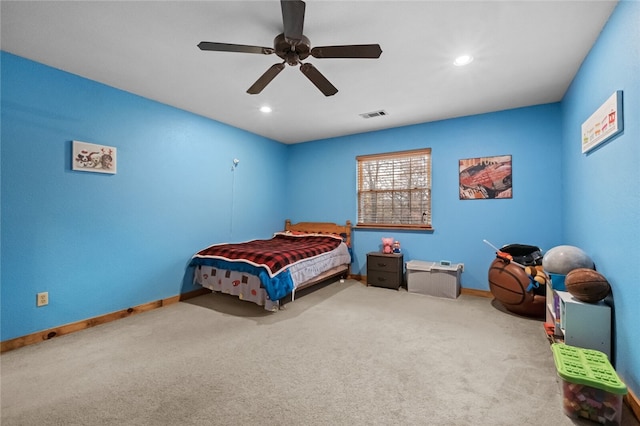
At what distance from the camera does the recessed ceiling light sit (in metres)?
2.51

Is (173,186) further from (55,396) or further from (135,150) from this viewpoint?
(55,396)

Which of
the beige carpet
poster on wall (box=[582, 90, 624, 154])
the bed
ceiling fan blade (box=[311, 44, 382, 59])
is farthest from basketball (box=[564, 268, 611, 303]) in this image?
the bed

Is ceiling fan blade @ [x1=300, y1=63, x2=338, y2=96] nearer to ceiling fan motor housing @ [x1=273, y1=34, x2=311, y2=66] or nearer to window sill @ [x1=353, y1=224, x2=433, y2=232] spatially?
ceiling fan motor housing @ [x1=273, y1=34, x2=311, y2=66]

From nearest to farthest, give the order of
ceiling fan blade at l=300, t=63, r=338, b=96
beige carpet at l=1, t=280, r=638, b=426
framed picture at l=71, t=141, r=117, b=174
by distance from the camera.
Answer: beige carpet at l=1, t=280, r=638, b=426
ceiling fan blade at l=300, t=63, r=338, b=96
framed picture at l=71, t=141, r=117, b=174

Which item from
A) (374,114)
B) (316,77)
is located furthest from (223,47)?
(374,114)

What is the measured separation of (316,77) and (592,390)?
108 inches

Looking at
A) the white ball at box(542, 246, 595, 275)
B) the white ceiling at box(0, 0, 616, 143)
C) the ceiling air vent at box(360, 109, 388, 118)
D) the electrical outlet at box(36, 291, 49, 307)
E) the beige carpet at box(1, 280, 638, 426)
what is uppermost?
the ceiling air vent at box(360, 109, 388, 118)

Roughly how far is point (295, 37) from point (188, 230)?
2992mm

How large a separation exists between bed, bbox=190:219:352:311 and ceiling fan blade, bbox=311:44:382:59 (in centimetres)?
215

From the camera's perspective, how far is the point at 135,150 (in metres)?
3.30

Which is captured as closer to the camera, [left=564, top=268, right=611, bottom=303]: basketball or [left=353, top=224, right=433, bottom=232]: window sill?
[left=564, top=268, right=611, bottom=303]: basketball

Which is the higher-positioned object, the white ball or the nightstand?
the white ball

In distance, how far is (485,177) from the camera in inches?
153

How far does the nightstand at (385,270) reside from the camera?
13.9 ft
